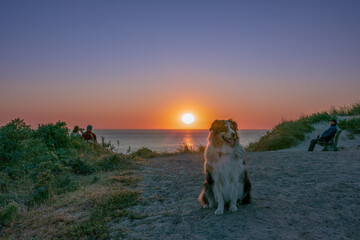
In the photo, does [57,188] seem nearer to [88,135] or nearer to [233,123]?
[233,123]

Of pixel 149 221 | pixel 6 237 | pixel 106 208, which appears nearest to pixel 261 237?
pixel 149 221

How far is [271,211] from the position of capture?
473 centimetres

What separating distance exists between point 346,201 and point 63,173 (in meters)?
8.56

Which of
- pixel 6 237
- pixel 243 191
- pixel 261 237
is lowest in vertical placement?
pixel 6 237

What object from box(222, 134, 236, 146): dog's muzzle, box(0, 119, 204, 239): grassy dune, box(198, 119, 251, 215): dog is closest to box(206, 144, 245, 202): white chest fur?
box(198, 119, 251, 215): dog

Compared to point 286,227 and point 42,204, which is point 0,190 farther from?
point 286,227

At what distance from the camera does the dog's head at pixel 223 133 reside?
441cm

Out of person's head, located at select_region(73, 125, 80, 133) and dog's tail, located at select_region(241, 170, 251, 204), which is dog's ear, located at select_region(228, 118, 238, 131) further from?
person's head, located at select_region(73, 125, 80, 133)

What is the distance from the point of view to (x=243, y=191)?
4859 mm

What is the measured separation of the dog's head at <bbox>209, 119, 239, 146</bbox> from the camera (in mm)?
4406

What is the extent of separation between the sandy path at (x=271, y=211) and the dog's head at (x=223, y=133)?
130 cm

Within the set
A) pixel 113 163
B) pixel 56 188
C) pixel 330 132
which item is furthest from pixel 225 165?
pixel 330 132

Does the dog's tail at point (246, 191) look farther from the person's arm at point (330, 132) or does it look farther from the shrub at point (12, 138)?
the person's arm at point (330, 132)

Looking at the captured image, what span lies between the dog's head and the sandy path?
1.30 metres
